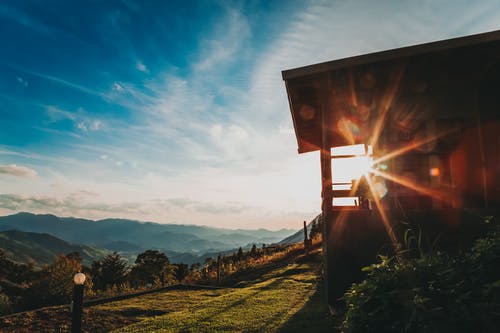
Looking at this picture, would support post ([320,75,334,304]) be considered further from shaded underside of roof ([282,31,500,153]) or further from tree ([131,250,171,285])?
tree ([131,250,171,285])

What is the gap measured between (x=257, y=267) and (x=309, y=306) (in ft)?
46.3

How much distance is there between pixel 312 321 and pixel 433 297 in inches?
181

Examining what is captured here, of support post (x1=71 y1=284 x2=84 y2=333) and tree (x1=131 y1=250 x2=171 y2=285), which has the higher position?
support post (x1=71 y1=284 x2=84 y2=333)

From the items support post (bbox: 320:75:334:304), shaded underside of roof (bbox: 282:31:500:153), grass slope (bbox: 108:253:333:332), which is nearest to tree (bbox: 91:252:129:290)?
grass slope (bbox: 108:253:333:332)

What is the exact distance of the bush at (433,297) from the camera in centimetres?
273

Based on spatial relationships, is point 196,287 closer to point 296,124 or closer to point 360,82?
point 296,124

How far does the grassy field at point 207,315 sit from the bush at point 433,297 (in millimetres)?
3121

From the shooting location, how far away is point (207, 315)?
341 inches

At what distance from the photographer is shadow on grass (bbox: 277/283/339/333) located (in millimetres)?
6406

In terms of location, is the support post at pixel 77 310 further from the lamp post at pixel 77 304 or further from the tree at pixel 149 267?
→ the tree at pixel 149 267

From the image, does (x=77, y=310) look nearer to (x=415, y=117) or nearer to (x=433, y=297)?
(x=433, y=297)

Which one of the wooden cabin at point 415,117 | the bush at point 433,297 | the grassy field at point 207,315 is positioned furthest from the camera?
the wooden cabin at point 415,117

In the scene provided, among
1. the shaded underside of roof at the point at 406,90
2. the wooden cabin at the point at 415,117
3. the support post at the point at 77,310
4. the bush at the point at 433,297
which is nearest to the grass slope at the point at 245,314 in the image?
the support post at the point at 77,310

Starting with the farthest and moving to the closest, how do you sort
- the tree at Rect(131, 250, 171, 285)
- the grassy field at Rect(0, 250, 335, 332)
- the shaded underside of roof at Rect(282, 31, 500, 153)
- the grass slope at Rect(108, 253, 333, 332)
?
the tree at Rect(131, 250, 171, 285)
the shaded underside of roof at Rect(282, 31, 500, 153)
the grassy field at Rect(0, 250, 335, 332)
the grass slope at Rect(108, 253, 333, 332)
